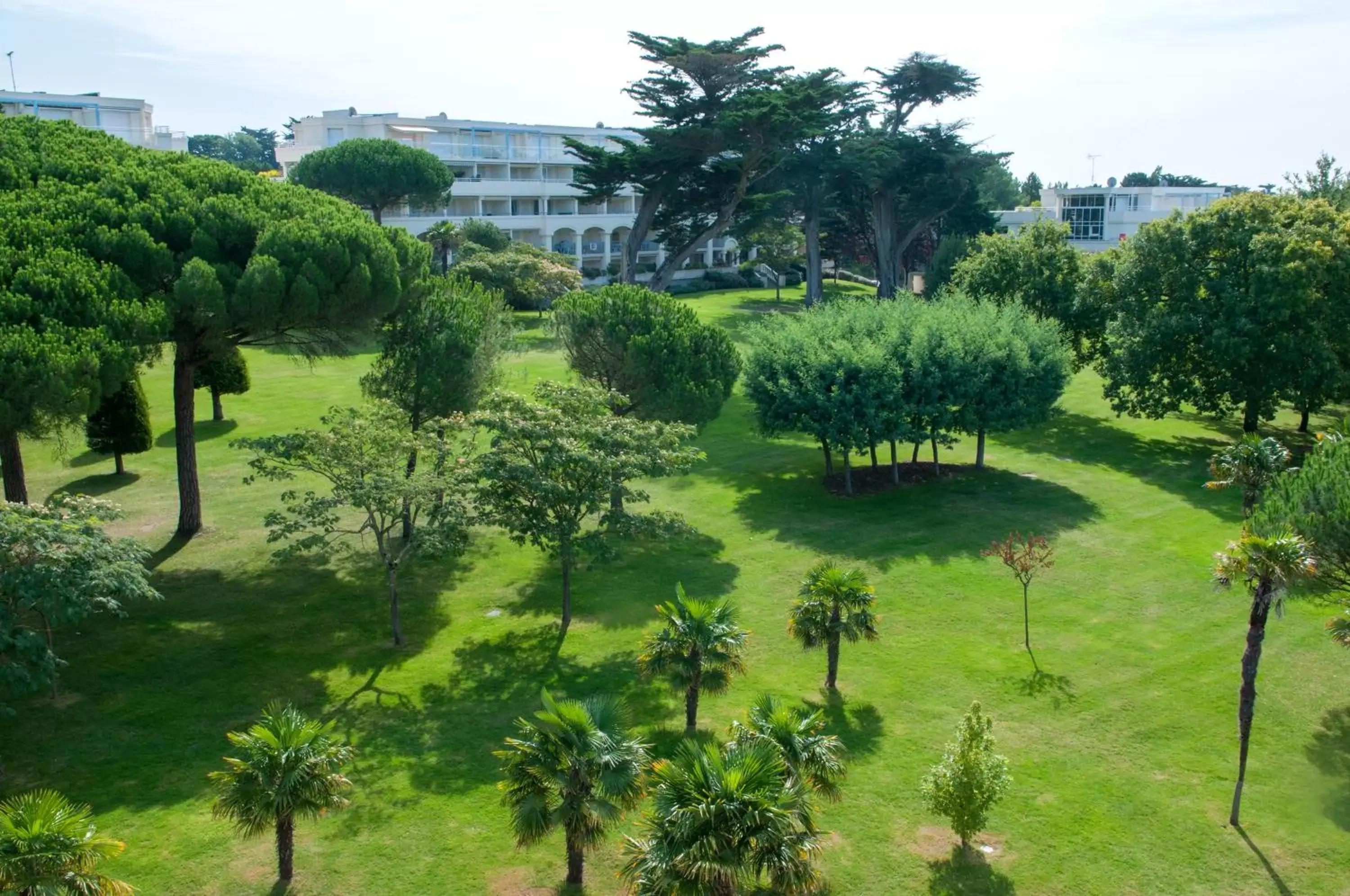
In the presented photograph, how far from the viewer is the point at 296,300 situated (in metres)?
24.9

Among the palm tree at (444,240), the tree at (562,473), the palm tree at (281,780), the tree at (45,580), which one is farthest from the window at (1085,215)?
the palm tree at (281,780)

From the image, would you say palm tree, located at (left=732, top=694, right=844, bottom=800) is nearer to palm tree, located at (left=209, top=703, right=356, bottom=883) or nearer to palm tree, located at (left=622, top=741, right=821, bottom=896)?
palm tree, located at (left=622, top=741, right=821, bottom=896)

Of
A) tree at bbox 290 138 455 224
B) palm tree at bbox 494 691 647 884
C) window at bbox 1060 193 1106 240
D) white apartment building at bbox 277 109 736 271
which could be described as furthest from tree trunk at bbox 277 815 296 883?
window at bbox 1060 193 1106 240

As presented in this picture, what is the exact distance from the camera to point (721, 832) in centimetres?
1237

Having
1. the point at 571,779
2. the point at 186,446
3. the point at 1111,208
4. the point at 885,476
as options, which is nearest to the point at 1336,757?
the point at 571,779

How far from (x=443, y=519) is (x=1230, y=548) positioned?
14.6m

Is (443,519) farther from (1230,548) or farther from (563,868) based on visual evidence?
(1230,548)

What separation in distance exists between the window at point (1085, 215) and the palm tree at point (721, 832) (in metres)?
85.7

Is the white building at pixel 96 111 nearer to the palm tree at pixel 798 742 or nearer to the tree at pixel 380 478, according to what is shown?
the tree at pixel 380 478

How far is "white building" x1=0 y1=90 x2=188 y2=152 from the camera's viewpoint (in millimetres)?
71375

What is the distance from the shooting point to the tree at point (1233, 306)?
35.6 metres

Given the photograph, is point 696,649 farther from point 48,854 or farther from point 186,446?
point 186,446

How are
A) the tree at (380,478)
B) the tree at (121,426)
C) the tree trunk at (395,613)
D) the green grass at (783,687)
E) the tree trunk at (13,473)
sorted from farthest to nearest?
1. the tree at (121,426)
2. the tree trunk at (13,473)
3. the tree trunk at (395,613)
4. the tree at (380,478)
5. the green grass at (783,687)

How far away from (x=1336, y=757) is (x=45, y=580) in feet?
72.0
